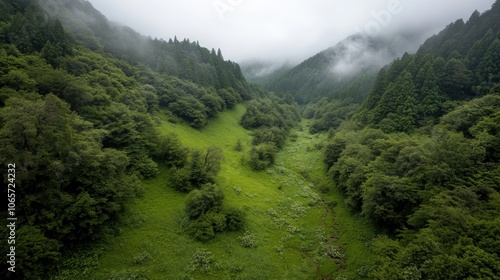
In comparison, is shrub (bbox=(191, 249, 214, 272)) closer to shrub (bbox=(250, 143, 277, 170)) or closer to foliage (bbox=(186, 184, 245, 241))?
foliage (bbox=(186, 184, 245, 241))

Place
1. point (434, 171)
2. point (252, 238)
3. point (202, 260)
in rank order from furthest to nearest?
point (252, 238) → point (434, 171) → point (202, 260)

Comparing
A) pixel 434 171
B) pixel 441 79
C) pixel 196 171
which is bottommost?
pixel 196 171

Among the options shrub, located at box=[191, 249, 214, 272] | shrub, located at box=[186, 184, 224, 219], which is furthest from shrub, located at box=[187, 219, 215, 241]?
shrub, located at box=[191, 249, 214, 272]

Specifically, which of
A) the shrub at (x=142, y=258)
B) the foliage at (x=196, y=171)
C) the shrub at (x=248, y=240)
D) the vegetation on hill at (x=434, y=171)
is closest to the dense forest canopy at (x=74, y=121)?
the shrub at (x=248, y=240)

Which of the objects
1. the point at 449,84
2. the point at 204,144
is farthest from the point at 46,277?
the point at 449,84

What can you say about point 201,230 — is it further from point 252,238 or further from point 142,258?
point 142,258

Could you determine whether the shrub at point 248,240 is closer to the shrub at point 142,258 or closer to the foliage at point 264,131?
the shrub at point 142,258

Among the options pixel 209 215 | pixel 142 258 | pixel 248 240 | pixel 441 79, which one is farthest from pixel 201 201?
pixel 441 79
